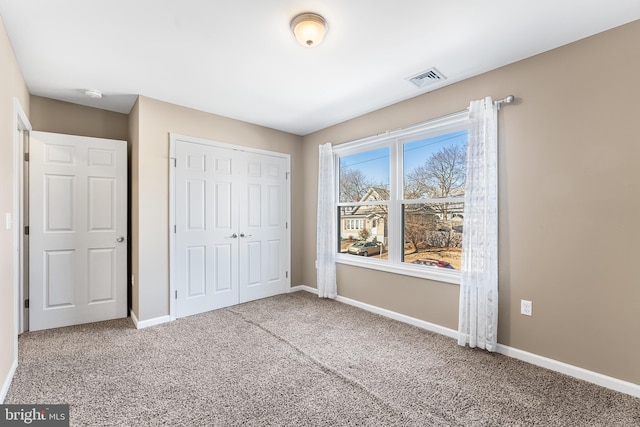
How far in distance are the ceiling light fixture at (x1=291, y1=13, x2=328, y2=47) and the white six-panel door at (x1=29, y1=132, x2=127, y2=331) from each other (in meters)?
2.60

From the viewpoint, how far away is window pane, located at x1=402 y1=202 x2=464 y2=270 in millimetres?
3014

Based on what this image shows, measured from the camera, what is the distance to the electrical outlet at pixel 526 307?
2434mm

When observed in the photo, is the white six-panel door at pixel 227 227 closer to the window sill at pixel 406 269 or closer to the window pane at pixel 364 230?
the window pane at pixel 364 230

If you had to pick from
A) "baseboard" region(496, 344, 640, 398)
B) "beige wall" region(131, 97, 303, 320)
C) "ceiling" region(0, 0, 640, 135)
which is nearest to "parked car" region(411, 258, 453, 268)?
"baseboard" region(496, 344, 640, 398)

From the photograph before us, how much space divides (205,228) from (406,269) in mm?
2433

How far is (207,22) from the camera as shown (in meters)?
1.99

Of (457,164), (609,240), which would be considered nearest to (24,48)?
(457,164)

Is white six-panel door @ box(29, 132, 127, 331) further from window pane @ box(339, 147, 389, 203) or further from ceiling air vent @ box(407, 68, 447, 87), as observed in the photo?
ceiling air vent @ box(407, 68, 447, 87)

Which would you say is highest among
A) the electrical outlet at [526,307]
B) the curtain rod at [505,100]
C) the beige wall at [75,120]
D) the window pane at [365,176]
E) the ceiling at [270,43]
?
the ceiling at [270,43]

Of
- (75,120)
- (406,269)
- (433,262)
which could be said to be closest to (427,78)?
(433,262)

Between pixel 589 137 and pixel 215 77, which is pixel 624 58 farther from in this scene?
pixel 215 77

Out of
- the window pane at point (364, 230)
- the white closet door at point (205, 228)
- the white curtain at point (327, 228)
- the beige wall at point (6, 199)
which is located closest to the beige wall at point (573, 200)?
the window pane at point (364, 230)

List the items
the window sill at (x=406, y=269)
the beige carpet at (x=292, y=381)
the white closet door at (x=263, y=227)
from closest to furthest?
the beige carpet at (x=292, y=381), the window sill at (x=406, y=269), the white closet door at (x=263, y=227)

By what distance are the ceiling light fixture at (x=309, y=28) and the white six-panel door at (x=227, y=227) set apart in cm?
210
